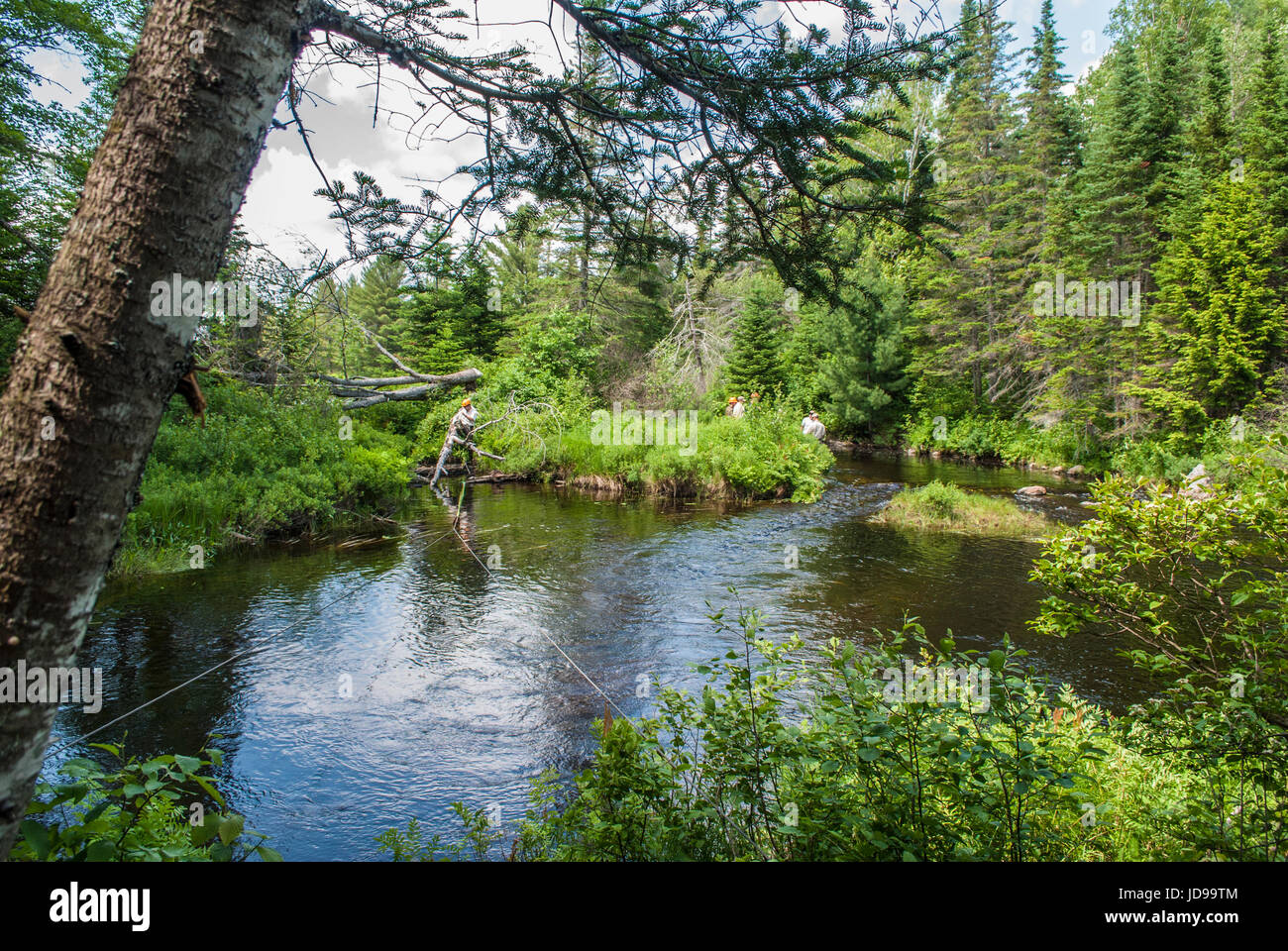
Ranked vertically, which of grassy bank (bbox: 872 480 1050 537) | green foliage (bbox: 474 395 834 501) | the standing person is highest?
the standing person

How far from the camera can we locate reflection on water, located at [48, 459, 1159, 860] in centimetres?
495

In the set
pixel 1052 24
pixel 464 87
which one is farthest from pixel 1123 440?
pixel 464 87

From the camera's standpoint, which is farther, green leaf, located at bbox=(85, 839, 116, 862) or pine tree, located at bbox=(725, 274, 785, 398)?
pine tree, located at bbox=(725, 274, 785, 398)

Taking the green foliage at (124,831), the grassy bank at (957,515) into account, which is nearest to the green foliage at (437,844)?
the green foliage at (124,831)

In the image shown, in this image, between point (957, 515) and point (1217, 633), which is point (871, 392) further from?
point (1217, 633)

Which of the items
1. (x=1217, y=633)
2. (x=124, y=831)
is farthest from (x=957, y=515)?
(x=124, y=831)

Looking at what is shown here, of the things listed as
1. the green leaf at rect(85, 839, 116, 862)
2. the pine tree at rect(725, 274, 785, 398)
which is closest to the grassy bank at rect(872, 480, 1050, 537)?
the green leaf at rect(85, 839, 116, 862)

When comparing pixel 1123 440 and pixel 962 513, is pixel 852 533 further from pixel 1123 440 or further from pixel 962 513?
pixel 1123 440

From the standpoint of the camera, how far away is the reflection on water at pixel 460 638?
495cm

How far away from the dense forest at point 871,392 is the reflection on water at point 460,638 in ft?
1.75

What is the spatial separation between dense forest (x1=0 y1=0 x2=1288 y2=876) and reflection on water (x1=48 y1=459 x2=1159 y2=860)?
53 cm

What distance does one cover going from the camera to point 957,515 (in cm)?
1405

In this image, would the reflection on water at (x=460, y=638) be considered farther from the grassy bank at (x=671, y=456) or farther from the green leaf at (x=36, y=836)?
the grassy bank at (x=671, y=456)

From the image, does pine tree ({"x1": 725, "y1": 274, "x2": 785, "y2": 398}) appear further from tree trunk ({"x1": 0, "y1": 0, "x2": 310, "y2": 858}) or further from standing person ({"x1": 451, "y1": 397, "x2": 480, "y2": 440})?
tree trunk ({"x1": 0, "y1": 0, "x2": 310, "y2": 858})
